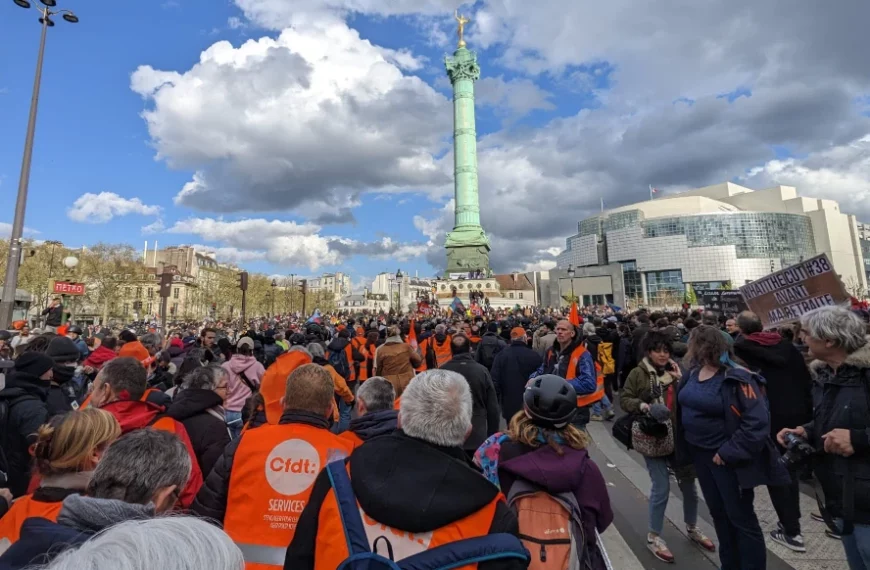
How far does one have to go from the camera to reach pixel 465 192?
241ft

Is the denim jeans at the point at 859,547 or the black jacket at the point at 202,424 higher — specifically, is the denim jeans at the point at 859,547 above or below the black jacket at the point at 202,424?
below

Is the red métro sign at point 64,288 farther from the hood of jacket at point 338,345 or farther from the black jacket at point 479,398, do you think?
the black jacket at point 479,398

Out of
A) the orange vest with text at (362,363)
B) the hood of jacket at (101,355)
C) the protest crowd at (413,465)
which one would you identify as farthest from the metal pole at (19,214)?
the orange vest with text at (362,363)

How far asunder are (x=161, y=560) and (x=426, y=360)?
8602 millimetres

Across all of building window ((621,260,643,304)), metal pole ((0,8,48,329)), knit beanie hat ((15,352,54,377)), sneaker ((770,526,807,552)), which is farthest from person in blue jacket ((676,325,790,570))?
building window ((621,260,643,304))

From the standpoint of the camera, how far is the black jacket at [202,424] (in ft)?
9.68

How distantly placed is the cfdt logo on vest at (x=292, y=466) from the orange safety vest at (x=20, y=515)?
0.84 metres

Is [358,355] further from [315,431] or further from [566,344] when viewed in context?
[315,431]

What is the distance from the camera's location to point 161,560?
0.78 metres

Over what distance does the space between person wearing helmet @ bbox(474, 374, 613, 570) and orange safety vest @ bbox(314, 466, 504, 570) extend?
1.27 ft

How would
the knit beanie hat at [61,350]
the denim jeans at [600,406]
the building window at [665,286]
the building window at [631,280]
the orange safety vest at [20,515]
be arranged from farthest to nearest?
the building window at [631,280] < the building window at [665,286] < the denim jeans at [600,406] < the knit beanie hat at [61,350] < the orange safety vest at [20,515]

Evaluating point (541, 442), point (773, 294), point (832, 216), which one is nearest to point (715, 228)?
point (832, 216)

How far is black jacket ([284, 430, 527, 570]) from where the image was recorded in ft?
5.06

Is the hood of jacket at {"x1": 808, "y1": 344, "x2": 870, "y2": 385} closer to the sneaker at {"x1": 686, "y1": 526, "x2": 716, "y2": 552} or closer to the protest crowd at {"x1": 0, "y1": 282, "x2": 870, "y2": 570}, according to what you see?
the protest crowd at {"x1": 0, "y1": 282, "x2": 870, "y2": 570}
